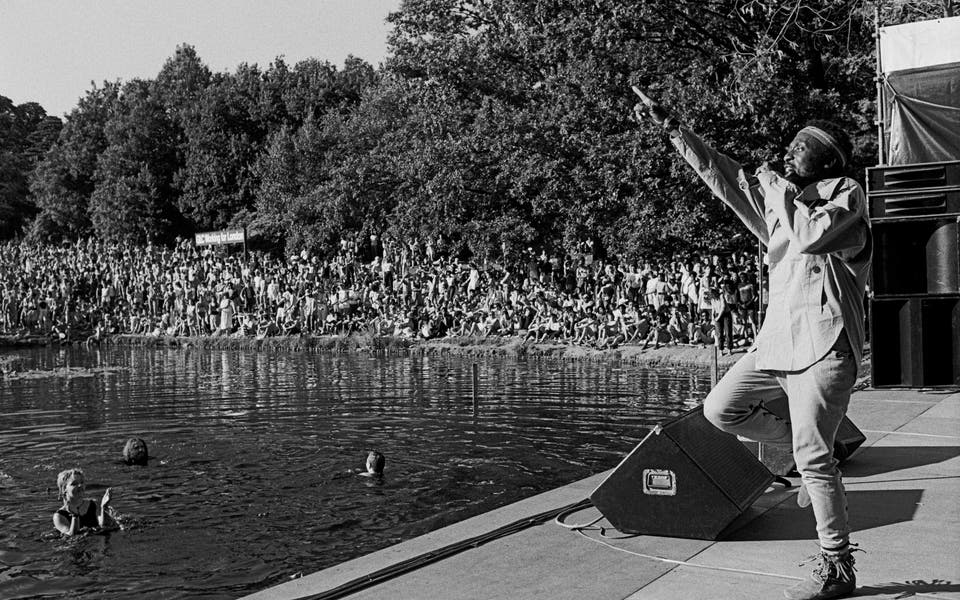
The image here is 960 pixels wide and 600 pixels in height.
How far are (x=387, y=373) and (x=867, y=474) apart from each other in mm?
19489

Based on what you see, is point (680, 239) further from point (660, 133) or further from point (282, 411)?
point (282, 411)

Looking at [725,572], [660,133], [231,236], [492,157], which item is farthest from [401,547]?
[231,236]

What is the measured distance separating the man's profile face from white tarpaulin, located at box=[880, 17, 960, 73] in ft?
28.3

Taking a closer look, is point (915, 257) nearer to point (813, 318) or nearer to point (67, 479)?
point (813, 318)

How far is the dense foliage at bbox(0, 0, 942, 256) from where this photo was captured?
75.0ft

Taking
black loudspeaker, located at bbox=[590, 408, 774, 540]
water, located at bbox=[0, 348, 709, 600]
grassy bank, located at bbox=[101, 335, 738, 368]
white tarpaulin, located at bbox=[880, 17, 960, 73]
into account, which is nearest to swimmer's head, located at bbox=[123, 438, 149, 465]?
water, located at bbox=[0, 348, 709, 600]

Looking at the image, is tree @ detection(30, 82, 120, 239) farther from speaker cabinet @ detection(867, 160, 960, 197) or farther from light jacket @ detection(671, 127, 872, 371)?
light jacket @ detection(671, 127, 872, 371)

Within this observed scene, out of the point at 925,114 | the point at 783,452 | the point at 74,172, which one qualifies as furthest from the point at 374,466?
the point at 74,172

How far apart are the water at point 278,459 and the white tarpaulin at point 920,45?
20.0ft

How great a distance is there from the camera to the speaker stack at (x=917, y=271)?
11.0 meters

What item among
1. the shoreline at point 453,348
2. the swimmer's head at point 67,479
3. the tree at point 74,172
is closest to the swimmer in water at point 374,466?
the swimmer's head at point 67,479

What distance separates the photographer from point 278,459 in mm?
12633

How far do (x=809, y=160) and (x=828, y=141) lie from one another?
0.14 m

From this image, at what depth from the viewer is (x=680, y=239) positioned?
26312 mm
